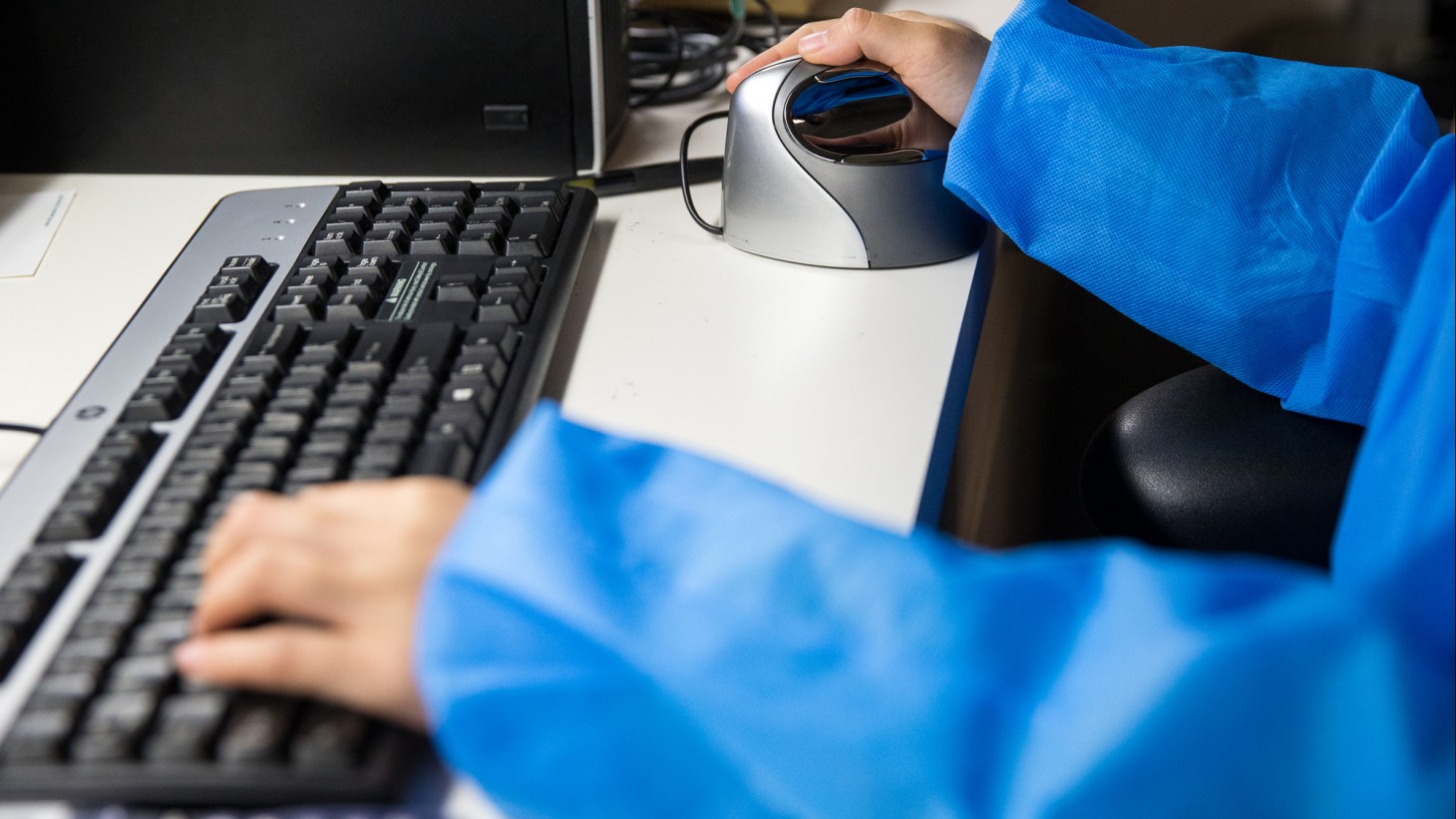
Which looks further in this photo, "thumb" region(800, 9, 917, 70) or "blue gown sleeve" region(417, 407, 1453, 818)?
"thumb" region(800, 9, 917, 70)

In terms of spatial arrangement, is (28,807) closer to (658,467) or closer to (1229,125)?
(658,467)

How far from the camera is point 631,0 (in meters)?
1.10

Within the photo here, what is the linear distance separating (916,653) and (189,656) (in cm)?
20

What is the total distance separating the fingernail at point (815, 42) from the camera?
0.66 m

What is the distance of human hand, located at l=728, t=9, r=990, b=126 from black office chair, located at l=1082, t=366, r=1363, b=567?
22 cm

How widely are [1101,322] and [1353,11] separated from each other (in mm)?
608

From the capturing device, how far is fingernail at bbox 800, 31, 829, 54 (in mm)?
657

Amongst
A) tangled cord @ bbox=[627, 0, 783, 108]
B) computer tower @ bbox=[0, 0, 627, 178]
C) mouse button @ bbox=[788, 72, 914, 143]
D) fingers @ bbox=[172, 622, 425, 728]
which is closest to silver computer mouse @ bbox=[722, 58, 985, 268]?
mouse button @ bbox=[788, 72, 914, 143]

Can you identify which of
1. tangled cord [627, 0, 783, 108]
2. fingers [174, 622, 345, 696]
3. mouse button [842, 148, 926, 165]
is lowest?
tangled cord [627, 0, 783, 108]

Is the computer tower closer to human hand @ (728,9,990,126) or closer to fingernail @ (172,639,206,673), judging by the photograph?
human hand @ (728,9,990,126)

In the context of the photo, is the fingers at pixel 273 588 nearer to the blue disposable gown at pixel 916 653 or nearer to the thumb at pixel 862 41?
the blue disposable gown at pixel 916 653

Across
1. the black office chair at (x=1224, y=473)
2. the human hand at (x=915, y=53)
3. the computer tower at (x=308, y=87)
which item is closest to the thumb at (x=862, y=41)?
the human hand at (x=915, y=53)

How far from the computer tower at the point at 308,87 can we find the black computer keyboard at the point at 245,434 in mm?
102

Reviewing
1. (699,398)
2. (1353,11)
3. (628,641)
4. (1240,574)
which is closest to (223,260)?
(699,398)
